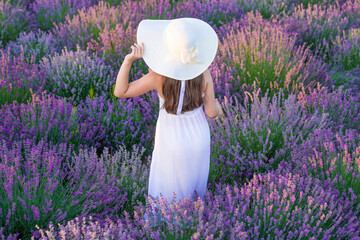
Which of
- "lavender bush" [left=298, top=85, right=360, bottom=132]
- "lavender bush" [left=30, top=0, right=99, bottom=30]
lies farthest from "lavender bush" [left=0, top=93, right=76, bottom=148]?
"lavender bush" [left=30, top=0, right=99, bottom=30]

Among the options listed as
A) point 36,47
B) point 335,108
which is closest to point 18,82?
point 36,47

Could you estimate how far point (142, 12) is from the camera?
20.3ft

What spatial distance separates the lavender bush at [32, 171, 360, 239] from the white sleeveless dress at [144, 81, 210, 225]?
200 mm

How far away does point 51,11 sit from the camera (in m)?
6.46

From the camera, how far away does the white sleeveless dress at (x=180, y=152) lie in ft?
7.95

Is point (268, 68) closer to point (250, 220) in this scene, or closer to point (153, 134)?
point (153, 134)

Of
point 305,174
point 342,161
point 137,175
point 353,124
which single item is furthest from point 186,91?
point 353,124

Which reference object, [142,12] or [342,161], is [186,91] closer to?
[342,161]

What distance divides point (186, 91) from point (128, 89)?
14.1 inches

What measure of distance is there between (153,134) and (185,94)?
1.68 meters

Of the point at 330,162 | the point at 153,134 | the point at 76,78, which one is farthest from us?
the point at 76,78

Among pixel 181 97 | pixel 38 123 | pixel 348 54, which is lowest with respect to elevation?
pixel 38 123

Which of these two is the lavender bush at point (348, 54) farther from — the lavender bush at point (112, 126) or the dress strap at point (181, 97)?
the dress strap at point (181, 97)

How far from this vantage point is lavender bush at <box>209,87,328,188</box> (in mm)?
3166
